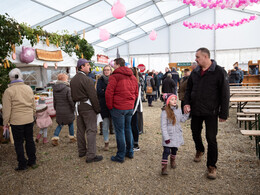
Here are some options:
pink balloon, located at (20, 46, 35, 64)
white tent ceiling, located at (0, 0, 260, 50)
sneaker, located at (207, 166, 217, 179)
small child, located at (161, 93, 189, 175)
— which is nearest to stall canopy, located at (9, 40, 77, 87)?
pink balloon, located at (20, 46, 35, 64)

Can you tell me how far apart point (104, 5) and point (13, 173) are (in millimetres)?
11585

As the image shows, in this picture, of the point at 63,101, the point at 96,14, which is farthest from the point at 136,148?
the point at 96,14

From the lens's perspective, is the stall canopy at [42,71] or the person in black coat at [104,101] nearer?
the person in black coat at [104,101]

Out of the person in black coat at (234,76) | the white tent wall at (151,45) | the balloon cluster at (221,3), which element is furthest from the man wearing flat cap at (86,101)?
the white tent wall at (151,45)

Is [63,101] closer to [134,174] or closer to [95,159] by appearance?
[95,159]

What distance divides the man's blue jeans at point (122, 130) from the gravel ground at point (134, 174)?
0.18 m

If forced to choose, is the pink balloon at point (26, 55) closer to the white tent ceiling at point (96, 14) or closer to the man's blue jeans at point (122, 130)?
the man's blue jeans at point (122, 130)

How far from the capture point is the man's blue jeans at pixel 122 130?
305cm

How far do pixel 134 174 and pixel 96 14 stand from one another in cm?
1264

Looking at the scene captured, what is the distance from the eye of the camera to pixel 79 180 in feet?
9.00

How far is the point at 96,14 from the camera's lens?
43.5 ft

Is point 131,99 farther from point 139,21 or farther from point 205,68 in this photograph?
point 139,21

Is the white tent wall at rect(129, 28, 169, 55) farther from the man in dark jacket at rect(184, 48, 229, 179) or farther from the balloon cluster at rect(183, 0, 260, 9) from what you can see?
the man in dark jacket at rect(184, 48, 229, 179)

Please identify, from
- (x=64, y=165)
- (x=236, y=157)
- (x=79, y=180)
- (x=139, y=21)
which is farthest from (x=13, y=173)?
(x=139, y=21)
